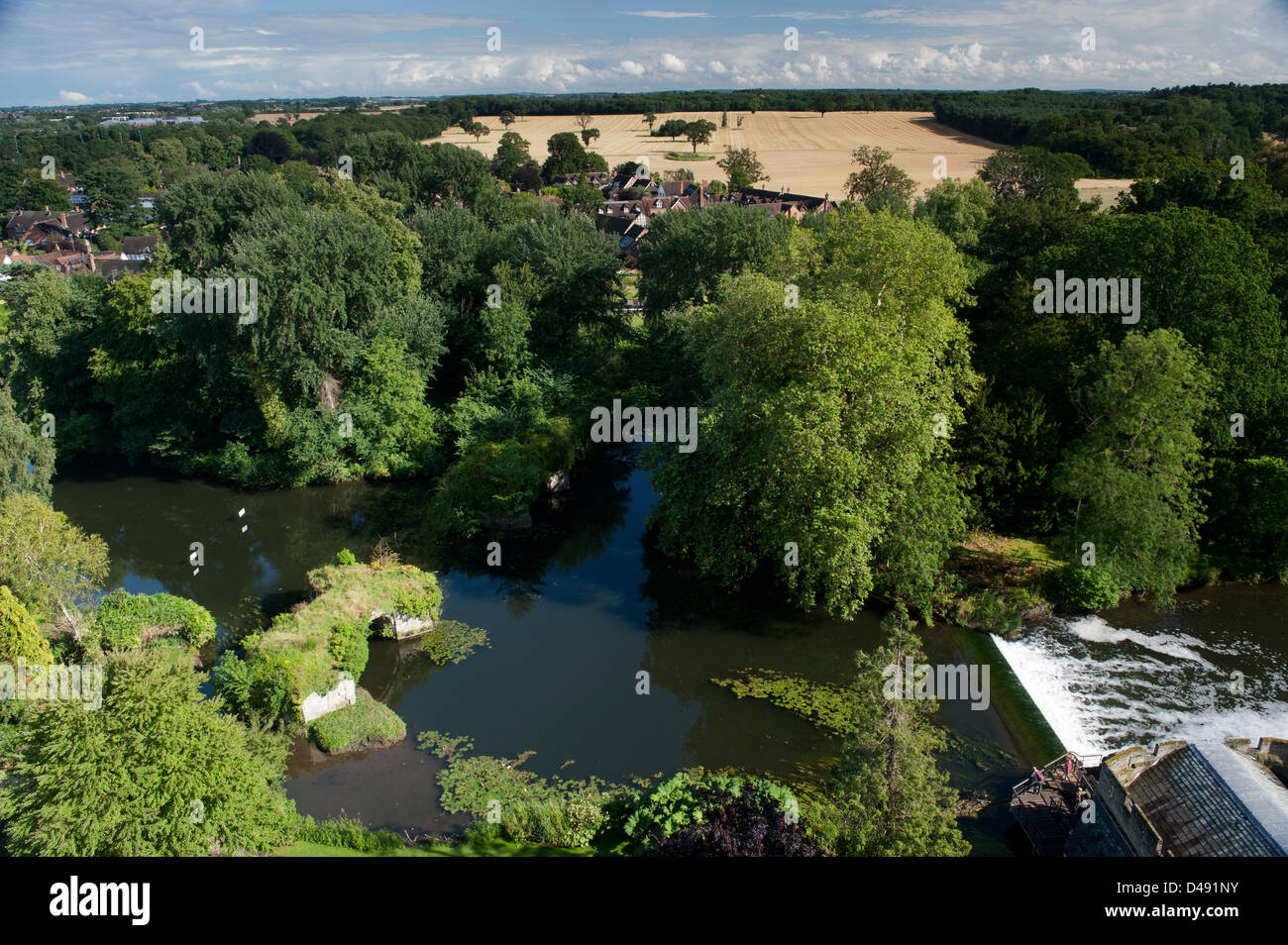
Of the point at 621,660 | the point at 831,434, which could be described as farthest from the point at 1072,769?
the point at 621,660

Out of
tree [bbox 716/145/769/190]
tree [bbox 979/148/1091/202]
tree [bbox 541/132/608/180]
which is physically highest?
tree [bbox 541/132/608/180]

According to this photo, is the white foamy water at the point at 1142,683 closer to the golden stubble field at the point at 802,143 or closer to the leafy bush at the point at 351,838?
the leafy bush at the point at 351,838

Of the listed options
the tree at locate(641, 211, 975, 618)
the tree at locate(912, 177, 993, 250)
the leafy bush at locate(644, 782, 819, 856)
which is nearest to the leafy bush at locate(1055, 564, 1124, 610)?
the tree at locate(641, 211, 975, 618)

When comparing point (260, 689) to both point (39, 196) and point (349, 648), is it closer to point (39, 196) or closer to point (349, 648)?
point (349, 648)

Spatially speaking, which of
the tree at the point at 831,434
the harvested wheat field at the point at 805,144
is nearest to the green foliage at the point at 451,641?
the tree at the point at 831,434

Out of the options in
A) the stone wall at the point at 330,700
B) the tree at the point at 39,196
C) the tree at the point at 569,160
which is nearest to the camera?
the stone wall at the point at 330,700

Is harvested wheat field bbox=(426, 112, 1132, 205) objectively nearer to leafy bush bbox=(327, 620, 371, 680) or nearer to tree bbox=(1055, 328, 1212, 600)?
tree bbox=(1055, 328, 1212, 600)
